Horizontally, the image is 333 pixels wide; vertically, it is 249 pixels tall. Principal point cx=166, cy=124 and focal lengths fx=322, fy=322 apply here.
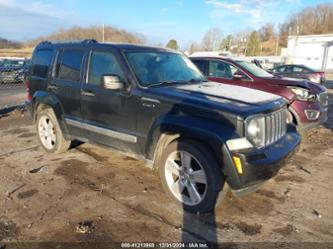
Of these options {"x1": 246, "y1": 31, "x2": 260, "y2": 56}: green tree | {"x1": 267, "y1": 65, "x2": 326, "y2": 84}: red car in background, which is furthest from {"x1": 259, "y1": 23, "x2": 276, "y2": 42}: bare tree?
{"x1": 267, "y1": 65, "x2": 326, "y2": 84}: red car in background

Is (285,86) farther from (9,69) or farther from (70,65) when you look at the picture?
(9,69)

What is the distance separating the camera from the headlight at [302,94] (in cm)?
700

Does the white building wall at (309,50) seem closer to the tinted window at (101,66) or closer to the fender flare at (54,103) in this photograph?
the fender flare at (54,103)

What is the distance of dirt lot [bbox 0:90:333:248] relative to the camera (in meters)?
3.46

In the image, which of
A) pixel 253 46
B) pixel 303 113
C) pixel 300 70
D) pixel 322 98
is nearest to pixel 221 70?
pixel 303 113

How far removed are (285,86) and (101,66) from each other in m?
4.34

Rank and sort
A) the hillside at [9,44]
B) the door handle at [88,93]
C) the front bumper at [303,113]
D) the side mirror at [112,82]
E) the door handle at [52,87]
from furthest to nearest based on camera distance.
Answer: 1. the hillside at [9,44]
2. the front bumper at [303,113]
3. the door handle at [52,87]
4. the door handle at [88,93]
5. the side mirror at [112,82]

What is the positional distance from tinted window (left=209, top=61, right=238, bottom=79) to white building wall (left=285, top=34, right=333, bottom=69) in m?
44.3

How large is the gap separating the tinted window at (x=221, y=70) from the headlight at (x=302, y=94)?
1.52 metres

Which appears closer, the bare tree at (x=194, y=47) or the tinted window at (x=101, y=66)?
the tinted window at (x=101, y=66)

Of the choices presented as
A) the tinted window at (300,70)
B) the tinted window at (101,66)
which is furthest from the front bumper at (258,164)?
the tinted window at (300,70)

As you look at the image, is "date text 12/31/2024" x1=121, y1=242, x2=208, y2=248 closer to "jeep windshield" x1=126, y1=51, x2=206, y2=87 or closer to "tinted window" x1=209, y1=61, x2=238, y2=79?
"jeep windshield" x1=126, y1=51, x2=206, y2=87

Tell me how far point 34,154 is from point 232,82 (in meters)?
4.73

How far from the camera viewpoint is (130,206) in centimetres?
408
